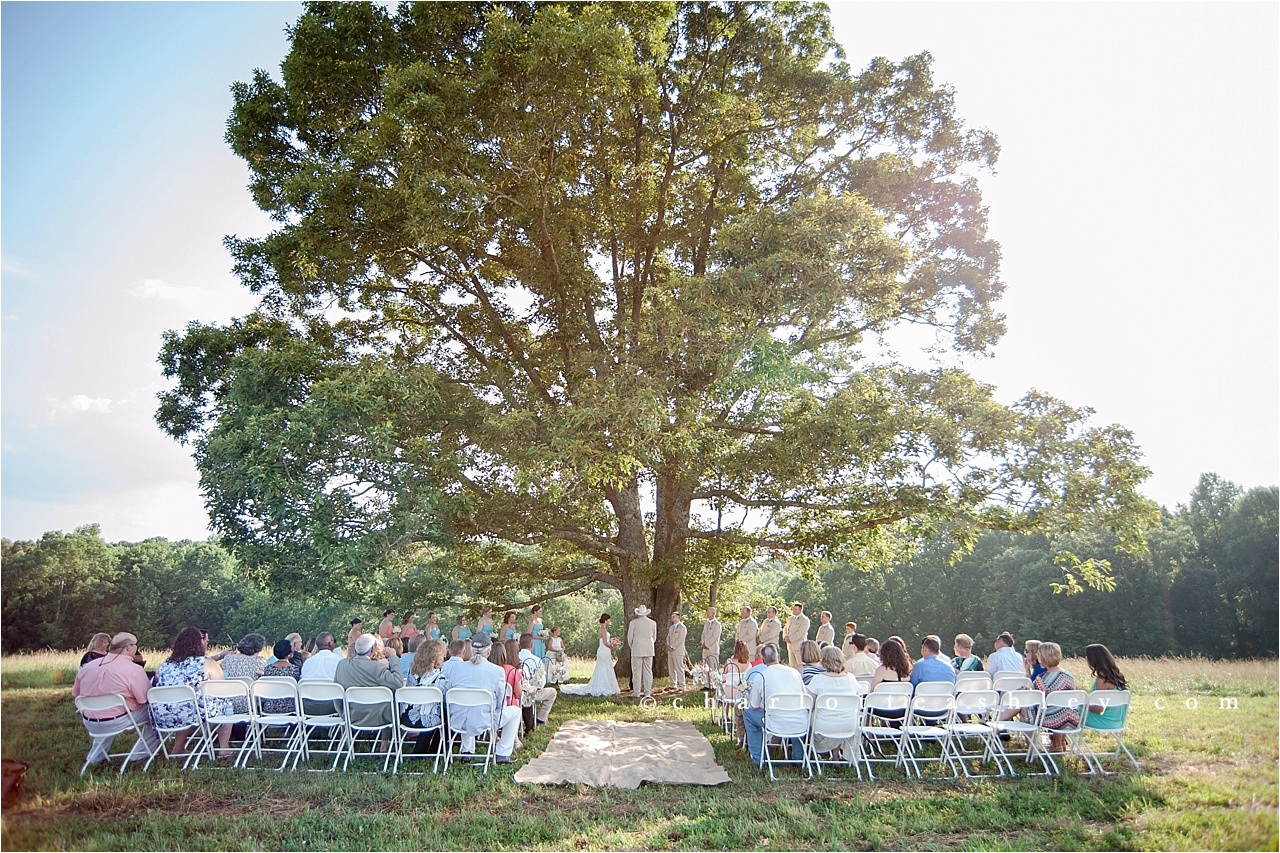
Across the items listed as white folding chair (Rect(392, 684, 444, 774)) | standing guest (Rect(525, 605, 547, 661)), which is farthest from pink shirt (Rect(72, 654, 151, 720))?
standing guest (Rect(525, 605, 547, 661))

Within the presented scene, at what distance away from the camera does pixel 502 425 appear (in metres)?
13.0

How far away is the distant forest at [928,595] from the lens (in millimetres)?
11016

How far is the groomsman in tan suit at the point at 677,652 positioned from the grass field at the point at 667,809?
6852 millimetres

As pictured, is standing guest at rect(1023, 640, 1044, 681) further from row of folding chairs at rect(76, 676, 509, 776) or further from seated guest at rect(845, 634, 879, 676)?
row of folding chairs at rect(76, 676, 509, 776)

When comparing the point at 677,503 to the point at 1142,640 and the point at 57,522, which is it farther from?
the point at 1142,640

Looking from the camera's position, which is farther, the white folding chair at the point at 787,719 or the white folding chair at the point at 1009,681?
the white folding chair at the point at 1009,681

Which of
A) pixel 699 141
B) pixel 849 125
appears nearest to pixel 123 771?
pixel 699 141

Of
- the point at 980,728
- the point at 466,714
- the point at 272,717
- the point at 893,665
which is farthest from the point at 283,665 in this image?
the point at 980,728

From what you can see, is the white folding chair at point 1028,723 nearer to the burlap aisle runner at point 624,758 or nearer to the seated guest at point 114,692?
the burlap aisle runner at point 624,758

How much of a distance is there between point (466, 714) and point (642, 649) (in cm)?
647

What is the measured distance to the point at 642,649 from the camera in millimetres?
14328

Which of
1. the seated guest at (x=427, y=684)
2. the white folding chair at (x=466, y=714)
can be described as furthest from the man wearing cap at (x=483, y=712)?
the seated guest at (x=427, y=684)

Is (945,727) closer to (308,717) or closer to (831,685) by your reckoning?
(831,685)

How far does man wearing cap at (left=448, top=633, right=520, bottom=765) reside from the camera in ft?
27.1
